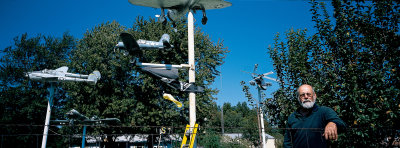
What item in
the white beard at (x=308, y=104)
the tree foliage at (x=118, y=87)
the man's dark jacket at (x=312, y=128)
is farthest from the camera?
Answer: the tree foliage at (x=118, y=87)

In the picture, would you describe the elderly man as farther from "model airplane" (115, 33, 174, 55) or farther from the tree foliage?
the tree foliage

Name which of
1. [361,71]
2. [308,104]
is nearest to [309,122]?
[308,104]

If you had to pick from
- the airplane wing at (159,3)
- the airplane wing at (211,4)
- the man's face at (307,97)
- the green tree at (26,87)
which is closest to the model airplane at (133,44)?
the airplane wing at (159,3)

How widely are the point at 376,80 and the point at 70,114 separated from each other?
10257mm

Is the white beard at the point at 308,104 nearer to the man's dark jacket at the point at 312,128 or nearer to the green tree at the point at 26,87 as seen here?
the man's dark jacket at the point at 312,128

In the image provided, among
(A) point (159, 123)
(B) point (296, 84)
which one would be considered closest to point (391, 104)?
(B) point (296, 84)

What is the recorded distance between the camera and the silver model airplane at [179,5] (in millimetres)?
4581

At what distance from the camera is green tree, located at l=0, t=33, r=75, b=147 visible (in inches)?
779

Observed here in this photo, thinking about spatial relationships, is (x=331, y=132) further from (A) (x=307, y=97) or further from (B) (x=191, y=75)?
(B) (x=191, y=75)

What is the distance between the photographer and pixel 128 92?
1761 cm

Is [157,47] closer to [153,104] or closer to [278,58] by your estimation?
[278,58]

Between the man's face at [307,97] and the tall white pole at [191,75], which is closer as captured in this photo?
the man's face at [307,97]

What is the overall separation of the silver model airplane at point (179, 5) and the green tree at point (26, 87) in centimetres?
1835

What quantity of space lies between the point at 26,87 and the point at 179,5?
22.1 m
